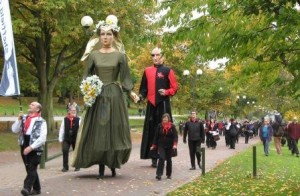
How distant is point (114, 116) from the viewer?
11.0 meters

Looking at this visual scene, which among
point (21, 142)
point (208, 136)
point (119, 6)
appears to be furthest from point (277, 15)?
point (208, 136)

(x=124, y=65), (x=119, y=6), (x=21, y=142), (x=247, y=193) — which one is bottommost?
(x=247, y=193)

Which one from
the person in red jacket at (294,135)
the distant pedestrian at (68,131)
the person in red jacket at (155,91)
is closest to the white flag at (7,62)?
the person in red jacket at (155,91)

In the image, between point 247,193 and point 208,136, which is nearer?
point 247,193

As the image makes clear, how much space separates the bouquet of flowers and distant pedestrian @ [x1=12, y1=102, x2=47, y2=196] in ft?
6.62

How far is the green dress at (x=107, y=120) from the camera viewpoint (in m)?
10.9

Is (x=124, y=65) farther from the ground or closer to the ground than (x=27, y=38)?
closer to the ground

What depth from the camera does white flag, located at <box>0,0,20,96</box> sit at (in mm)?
8250

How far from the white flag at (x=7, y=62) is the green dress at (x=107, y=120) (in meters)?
2.83

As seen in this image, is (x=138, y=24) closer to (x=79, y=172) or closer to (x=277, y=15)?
(x=79, y=172)

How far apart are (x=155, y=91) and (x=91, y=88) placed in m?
2.97

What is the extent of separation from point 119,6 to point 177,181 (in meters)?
16.2

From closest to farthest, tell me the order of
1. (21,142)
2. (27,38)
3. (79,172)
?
(21,142)
(79,172)
(27,38)

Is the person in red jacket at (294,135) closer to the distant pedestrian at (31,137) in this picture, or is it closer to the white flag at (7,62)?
→ the distant pedestrian at (31,137)
